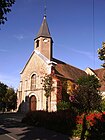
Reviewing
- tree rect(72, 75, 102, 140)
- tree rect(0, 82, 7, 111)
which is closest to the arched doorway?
tree rect(72, 75, 102, 140)

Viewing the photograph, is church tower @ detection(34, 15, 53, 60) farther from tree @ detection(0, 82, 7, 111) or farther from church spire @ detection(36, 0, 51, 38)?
tree @ detection(0, 82, 7, 111)

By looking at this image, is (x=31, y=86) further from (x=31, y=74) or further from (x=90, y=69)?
(x=90, y=69)

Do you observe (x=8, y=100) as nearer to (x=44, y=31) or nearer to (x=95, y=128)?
(x=44, y=31)

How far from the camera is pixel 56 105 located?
3369 centimetres

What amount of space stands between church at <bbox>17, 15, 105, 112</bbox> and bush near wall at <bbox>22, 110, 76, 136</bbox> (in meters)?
13.5

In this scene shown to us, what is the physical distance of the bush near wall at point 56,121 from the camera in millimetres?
16016

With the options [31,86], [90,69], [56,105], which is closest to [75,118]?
[56,105]

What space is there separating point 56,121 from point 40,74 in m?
20.9

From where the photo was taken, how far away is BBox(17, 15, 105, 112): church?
36.2 m

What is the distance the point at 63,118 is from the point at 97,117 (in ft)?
12.1

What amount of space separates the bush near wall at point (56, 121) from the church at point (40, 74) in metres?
13.5

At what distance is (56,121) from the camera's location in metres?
17.7

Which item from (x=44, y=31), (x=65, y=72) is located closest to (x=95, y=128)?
(x=65, y=72)

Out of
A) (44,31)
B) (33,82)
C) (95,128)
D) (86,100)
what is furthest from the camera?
(44,31)
